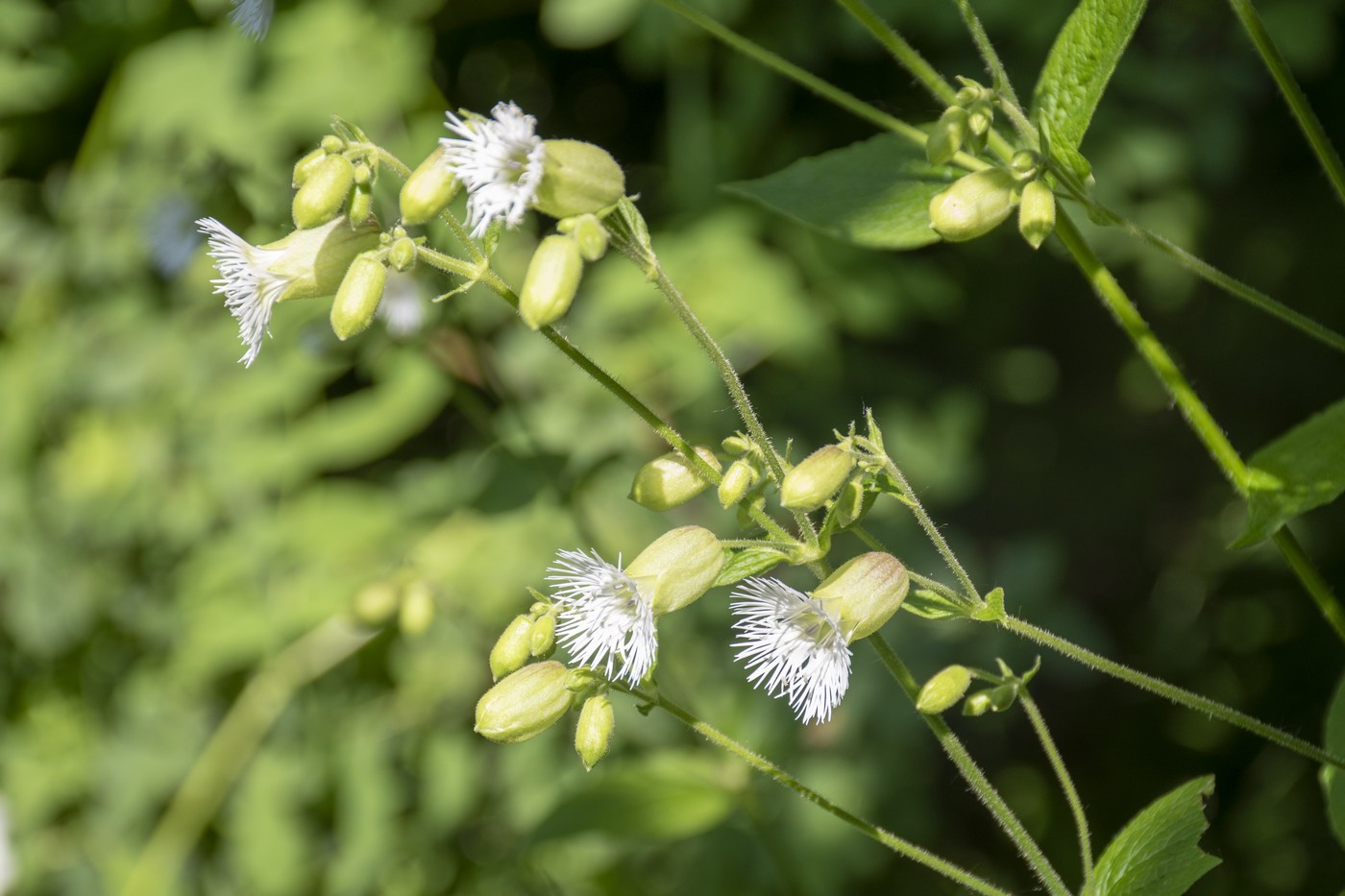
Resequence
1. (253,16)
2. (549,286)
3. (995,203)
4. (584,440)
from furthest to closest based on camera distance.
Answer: (584,440) → (253,16) → (995,203) → (549,286)

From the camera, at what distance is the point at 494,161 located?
0.80m

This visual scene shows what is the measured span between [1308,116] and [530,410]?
131 centimetres

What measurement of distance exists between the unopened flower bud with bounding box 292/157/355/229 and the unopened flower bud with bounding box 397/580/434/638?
792 mm

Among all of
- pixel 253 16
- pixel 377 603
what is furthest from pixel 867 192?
pixel 377 603

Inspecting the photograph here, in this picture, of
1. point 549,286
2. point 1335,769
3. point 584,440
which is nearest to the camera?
point 549,286

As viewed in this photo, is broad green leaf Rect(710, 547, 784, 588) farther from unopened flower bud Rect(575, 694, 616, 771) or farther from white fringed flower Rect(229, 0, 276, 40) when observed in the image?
white fringed flower Rect(229, 0, 276, 40)

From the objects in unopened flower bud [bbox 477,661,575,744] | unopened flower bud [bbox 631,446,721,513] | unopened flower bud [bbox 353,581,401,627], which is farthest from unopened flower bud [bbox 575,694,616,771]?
unopened flower bud [bbox 353,581,401,627]

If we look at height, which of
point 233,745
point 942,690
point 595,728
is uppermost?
point 942,690

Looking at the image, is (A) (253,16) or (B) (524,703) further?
(A) (253,16)

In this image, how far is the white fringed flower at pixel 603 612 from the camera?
0.83 metres

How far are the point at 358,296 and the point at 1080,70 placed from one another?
551 mm

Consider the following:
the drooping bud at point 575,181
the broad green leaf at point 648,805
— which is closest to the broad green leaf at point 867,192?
the drooping bud at point 575,181

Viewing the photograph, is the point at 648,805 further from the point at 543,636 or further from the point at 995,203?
the point at 995,203

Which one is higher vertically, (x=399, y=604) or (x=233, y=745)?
(x=399, y=604)
